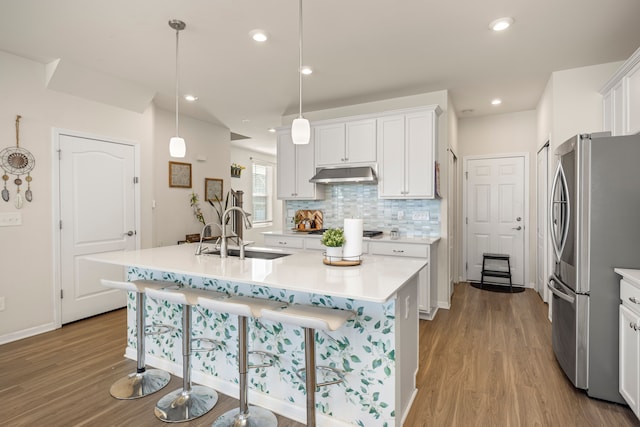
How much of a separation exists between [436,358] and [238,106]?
3958 millimetres

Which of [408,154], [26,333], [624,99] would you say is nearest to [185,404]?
[26,333]

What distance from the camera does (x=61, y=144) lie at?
11.8 ft

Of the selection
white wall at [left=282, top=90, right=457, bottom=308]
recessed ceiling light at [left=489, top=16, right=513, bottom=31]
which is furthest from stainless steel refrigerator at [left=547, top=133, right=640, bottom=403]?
white wall at [left=282, top=90, right=457, bottom=308]

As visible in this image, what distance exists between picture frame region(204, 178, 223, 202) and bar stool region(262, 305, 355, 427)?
424 cm

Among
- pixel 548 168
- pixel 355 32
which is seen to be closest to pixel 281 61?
pixel 355 32

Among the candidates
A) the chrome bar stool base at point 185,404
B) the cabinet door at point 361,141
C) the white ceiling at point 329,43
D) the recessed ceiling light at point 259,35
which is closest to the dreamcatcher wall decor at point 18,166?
Result: the white ceiling at point 329,43

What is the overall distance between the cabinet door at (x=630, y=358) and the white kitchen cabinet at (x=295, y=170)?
3.32 metres

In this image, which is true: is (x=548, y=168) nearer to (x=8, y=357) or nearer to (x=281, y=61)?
(x=281, y=61)

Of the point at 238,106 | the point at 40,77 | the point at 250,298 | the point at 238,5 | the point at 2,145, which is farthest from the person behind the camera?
Result: the point at 238,106

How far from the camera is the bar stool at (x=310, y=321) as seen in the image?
5.31 feet

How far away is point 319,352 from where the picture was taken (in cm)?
202

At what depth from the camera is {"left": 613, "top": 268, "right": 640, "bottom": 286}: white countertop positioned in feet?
6.14

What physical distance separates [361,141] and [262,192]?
471 cm

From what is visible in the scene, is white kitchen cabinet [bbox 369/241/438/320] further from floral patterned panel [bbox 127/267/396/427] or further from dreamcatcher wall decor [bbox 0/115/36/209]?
dreamcatcher wall decor [bbox 0/115/36/209]
